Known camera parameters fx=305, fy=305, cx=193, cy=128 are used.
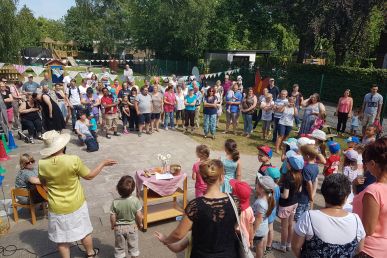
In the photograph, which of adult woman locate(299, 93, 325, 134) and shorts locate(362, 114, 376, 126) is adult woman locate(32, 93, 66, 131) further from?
shorts locate(362, 114, 376, 126)

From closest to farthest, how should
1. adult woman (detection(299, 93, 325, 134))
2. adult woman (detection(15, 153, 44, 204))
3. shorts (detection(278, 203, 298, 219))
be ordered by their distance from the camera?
shorts (detection(278, 203, 298, 219)) < adult woman (detection(15, 153, 44, 204)) < adult woman (detection(299, 93, 325, 134))

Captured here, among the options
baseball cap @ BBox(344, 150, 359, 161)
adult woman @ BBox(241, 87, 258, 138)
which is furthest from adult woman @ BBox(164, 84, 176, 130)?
baseball cap @ BBox(344, 150, 359, 161)

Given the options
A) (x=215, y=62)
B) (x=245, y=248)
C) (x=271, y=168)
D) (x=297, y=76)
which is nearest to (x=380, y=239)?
(x=245, y=248)

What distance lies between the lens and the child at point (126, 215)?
4020 millimetres

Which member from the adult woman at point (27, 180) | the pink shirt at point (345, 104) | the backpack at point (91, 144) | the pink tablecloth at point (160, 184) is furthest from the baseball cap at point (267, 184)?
the pink shirt at point (345, 104)

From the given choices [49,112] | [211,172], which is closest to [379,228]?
[211,172]

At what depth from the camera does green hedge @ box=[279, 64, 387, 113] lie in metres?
16.4

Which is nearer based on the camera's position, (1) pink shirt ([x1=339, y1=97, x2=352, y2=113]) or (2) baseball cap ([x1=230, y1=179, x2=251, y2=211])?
(2) baseball cap ([x1=230, y1=179, x2=251, y2=211])

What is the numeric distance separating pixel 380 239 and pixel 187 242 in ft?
5.53

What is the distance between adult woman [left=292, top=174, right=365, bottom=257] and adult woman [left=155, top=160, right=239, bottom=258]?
1.98 feet

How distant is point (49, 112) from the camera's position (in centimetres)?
941

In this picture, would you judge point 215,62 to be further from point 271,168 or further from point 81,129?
point 271,168

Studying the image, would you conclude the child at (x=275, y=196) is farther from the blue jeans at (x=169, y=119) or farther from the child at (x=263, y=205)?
the blue jeans at (x=169, y=119)

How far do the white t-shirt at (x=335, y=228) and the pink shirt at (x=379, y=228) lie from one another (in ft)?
0.75
